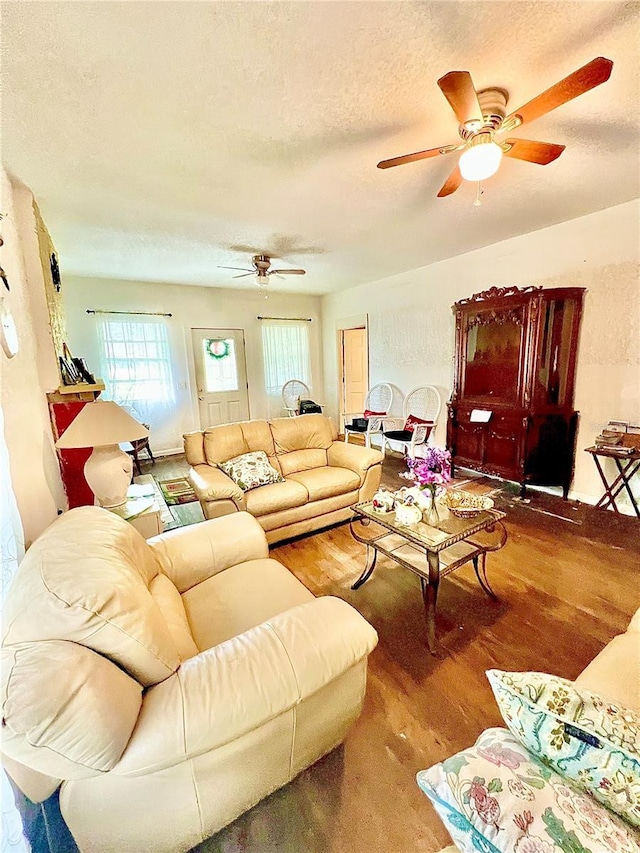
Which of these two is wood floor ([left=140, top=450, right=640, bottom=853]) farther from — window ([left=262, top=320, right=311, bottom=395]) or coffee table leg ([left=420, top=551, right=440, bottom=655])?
window ([left=262, top=320, right=311, bottom=395])

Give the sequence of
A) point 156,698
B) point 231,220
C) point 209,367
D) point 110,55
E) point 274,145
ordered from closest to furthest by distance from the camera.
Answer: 1. point 156,698
2. point 110,55
3. point 274,145
4. point 231,220
5. point 209,367

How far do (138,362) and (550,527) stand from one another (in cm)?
532

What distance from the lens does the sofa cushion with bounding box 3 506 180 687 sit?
0.82 metres

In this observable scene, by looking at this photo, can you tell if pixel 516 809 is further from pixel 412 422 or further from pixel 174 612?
pixel 412 422

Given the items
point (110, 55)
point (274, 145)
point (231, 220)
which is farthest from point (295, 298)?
point (110, 55)

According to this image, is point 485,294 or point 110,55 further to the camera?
point 485,294

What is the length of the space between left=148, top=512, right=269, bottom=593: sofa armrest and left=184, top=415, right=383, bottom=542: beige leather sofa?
669 mm

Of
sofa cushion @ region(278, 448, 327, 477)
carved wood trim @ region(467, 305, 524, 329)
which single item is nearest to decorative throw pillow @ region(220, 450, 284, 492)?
sofa cushion @ region(278, 448, 327, 477)

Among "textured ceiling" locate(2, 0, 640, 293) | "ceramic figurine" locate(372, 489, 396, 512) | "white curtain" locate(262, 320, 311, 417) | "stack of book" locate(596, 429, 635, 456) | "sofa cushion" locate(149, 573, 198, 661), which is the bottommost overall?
"sofa cushion" locate(149, 573, 198, 661)

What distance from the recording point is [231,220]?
2.79m

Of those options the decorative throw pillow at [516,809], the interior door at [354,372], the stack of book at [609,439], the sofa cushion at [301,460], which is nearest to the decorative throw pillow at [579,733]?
the decorative throw pillow at [516,809]

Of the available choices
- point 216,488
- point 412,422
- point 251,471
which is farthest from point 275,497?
point 412,422

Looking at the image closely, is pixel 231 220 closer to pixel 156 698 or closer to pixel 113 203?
pixel 113 203

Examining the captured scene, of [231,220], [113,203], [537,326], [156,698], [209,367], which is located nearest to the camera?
[156,698]
